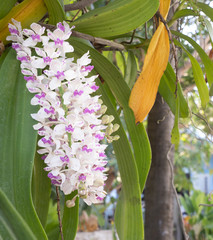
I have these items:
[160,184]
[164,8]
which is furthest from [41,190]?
[160,184]

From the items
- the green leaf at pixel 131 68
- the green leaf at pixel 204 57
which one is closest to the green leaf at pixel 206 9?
the green leaf at pixel 204 57

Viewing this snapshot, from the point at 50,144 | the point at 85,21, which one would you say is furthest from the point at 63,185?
the point at 85,21

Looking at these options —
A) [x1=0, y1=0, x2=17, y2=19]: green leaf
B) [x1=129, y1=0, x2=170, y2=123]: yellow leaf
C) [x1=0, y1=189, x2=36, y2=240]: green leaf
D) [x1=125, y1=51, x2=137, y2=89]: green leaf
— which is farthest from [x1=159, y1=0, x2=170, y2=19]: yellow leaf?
[x1=0, y1=189, x2=36, y2=240]: green leaf

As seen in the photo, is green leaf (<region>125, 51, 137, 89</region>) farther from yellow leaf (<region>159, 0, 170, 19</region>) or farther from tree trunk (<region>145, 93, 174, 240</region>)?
tree trunk (<region>145, 93, 174, 240</region>)

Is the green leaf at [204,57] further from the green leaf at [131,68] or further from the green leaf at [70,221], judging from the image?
the green leaf at [70,221]

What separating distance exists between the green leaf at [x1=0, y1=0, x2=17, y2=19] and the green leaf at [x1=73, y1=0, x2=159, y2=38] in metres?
0.10

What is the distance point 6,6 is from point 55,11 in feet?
0.26

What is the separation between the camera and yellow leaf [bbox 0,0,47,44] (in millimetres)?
511

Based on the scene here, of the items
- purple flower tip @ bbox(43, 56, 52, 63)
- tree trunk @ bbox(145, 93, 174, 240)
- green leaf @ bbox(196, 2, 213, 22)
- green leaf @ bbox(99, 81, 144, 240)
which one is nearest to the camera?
purple flower tip @ bbox(43, 56, 52, 63)

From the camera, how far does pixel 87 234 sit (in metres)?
3.19

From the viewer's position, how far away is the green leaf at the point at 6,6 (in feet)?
1.60

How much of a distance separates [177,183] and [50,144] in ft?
10.2

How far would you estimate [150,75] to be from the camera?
1.85 ft

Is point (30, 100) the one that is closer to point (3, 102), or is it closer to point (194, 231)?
point (3, 102)
